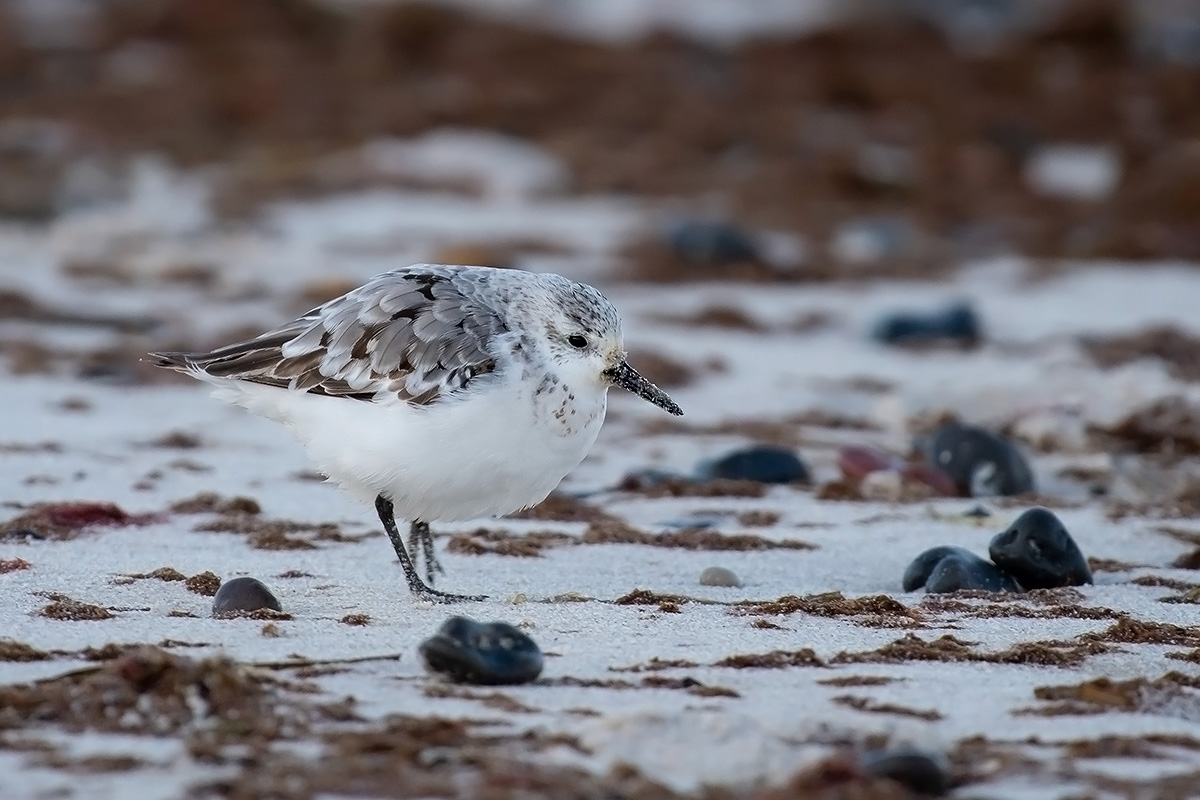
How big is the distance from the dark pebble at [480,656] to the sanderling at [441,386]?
0.77m

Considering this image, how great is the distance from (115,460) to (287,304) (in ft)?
9.09

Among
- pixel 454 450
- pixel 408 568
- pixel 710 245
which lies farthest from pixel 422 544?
pixel 710 245

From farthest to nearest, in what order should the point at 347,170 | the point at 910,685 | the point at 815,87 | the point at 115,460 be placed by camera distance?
1. the point at 815,87
2. the point at 347,170
3. the point at 115,460
4. the point at 910,685

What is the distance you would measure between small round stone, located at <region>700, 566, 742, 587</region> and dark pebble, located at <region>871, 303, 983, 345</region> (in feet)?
13.1

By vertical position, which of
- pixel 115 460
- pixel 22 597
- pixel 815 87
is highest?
pixel 815 87

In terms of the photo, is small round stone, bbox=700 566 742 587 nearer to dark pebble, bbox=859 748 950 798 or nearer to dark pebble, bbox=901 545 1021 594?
dark pebble, bbox=901 545 1021 594

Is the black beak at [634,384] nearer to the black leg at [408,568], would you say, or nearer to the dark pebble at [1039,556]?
the black leg at [408,568]

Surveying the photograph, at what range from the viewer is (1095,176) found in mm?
12812

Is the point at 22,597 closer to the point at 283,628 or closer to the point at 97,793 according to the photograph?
the point at 283,628

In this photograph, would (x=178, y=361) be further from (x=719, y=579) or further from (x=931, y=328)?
(x=931, y=328)

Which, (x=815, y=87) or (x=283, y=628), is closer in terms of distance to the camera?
(x=283, y=628)

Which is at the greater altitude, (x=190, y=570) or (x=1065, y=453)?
(x=1065, y=453)

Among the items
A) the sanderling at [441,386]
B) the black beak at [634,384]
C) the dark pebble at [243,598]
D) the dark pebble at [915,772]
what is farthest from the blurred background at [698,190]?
the dark pebble at [915,772]

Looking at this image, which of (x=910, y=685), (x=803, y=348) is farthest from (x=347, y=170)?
(x=910, y=685)
